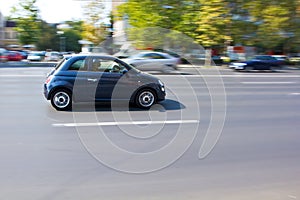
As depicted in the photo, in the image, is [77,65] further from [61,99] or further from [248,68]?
[248,68]

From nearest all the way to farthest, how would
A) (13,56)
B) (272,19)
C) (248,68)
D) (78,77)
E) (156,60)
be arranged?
1. (78,77)
2. (156,60)
3. (248,68)
4. (272,19)
5. (13,56)

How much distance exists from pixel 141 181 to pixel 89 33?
3957cm

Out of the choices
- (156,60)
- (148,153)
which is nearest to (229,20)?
(156,60)

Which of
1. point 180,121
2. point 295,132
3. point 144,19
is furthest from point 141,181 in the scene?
point 144,19

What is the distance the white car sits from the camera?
67.2ft

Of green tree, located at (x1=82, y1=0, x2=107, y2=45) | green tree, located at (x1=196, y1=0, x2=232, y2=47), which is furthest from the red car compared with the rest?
green tree, located at (x1=196, y1=0, x2=232, y2=47)

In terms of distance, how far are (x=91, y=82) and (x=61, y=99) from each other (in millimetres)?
917

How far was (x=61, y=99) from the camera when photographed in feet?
29.3

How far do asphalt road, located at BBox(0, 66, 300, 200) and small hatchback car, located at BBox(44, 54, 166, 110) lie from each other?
350mm

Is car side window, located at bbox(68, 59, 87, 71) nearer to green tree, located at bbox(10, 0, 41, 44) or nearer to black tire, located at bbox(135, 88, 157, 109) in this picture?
black tire, located at bbox(135, 88, 157, 109)

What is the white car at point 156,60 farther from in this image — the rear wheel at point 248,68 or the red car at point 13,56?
the red car at point 13,56

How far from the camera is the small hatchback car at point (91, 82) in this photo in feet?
29.3

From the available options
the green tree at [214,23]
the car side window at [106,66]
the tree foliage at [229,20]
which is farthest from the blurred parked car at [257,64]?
the car side window at [106,66]

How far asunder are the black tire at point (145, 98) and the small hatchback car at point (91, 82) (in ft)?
0.09
